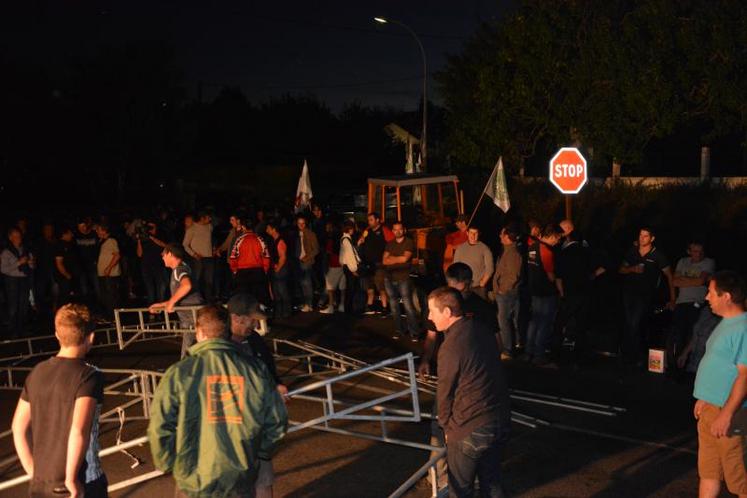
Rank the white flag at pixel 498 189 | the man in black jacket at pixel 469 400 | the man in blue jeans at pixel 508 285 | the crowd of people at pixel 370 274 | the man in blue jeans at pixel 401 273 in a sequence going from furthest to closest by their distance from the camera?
the white flag at pixel 498 189, the man in blue jeans at pixel 401 273, the man in blue jeans at pixel 508 285, the crowd of people at pixel 370 274, the man in black jacket at pixel 469 400

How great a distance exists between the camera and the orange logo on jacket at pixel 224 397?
14.7 ft

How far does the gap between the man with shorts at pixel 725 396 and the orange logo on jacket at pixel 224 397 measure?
305cm

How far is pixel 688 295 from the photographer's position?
37.0ft

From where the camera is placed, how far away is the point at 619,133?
24031 millimetres

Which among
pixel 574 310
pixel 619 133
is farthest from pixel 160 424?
pixel 619 133

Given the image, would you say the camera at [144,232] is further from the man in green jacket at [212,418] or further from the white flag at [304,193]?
the man in green jacket at [212,418]

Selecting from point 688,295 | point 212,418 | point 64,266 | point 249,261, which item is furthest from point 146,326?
point 212,418

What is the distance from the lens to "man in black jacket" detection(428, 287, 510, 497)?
575 centimetres

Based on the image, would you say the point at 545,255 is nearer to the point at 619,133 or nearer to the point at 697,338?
the point at 697,338

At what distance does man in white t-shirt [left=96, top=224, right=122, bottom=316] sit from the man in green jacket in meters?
11.4

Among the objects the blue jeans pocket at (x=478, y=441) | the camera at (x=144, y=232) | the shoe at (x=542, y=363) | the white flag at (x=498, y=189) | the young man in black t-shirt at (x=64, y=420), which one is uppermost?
the white flag at (x=498, y=189)

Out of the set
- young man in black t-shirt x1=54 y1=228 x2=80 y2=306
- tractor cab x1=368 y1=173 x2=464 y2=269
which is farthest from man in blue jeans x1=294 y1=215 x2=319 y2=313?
young man in black t-shirt x1=54 y1=228 x2=80 y2=306

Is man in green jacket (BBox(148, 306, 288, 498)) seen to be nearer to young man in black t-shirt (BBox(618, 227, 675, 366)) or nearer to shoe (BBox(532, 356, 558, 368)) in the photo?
shoe (BBox(532, 356, 558, 368))

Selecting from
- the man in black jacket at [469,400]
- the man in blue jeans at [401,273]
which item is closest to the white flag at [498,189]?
the man in blue jeans at [401,273]
